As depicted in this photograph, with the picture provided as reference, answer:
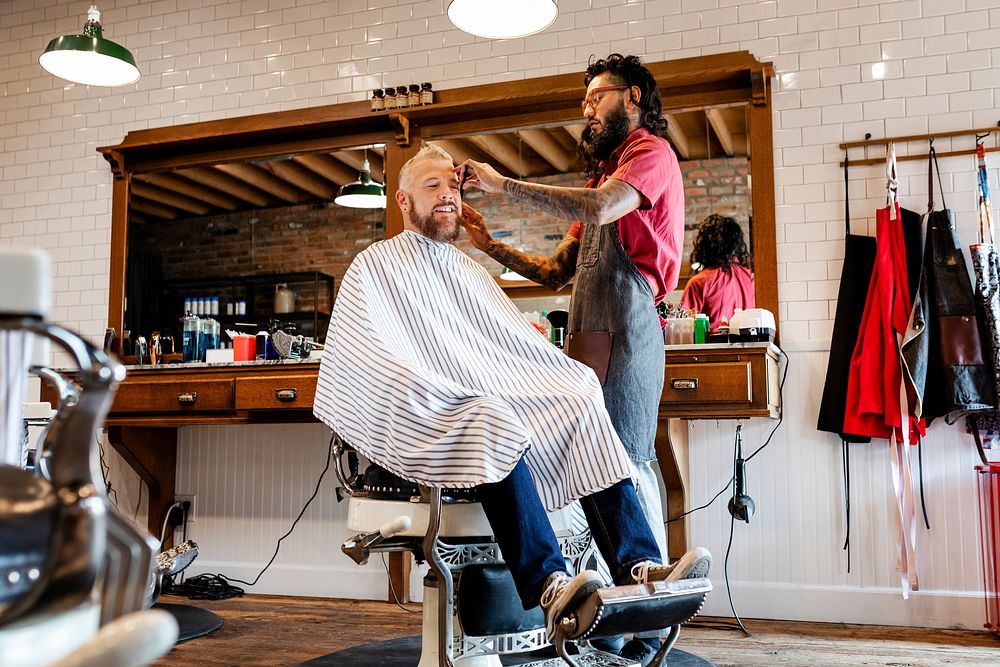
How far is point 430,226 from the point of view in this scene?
2514mm

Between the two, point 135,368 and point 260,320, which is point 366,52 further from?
point 135,368

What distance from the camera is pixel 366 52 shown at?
14.1 feet

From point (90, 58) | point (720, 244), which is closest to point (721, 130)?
point (720, 244)

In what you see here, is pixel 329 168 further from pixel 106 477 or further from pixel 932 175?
pixel 932 175

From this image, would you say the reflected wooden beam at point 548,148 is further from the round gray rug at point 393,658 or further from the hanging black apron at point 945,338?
the round gray rug at point 393,658

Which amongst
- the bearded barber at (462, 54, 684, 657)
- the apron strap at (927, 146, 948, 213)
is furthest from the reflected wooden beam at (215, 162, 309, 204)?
the apron strap at (927, 146, 948, 213)

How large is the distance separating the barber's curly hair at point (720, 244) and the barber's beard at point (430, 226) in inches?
58.5

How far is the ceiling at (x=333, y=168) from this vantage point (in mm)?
3709

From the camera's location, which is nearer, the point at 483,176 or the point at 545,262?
the point at 483,176

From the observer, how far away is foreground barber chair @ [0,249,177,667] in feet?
2.98

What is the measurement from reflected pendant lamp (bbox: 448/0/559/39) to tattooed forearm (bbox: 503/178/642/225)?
0.99 m

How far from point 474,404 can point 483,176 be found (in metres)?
0.84

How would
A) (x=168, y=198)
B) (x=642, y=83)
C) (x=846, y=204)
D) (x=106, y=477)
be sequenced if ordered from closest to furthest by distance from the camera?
(x=642, y=83) → (x=846, y=204) → (x=106, y=477) → (x=168, y=198)

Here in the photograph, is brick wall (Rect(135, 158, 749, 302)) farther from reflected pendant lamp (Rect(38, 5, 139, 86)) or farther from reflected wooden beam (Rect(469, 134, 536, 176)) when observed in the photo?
reflected pendant lamp (Rect(38, 5, 139, 86))
